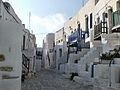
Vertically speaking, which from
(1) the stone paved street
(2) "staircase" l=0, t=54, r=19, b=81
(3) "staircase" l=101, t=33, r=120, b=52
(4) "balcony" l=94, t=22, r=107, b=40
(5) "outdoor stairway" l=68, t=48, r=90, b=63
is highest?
(4) "balcony" l=94, t=22, r=107, b=40

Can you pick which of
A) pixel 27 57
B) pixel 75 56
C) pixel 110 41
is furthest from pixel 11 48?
pixel 75 56

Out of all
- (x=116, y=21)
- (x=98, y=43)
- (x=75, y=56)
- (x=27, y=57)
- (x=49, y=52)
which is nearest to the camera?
(x=116, y=21)

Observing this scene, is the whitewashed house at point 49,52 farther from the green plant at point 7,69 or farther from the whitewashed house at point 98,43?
the green plant at point 7,69

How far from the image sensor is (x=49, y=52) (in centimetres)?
6028

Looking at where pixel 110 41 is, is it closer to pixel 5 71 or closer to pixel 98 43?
pixel 98 43

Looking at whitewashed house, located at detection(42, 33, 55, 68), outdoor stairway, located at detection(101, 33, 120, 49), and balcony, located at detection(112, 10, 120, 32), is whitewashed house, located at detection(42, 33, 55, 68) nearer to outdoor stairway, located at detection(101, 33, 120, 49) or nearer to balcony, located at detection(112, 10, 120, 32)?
balcony, located at detection(112, 10, 120, 32)

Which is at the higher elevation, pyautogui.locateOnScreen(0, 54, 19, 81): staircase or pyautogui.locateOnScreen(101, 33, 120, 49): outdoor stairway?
pyautogui.locateOnScreen(101, 33, 120, 49): outdoor stairway

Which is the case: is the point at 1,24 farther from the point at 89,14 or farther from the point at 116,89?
the point at 89,14

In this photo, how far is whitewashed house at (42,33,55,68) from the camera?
5925cm

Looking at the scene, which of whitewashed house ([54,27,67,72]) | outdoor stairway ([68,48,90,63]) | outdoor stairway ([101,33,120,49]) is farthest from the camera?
whitewashed house ([54,27,67,72])

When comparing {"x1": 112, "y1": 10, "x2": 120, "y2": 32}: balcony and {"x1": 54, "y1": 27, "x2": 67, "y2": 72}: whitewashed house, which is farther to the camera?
{"x1": 54, "y1": 27, "x2": 67, "y2": 72}: whitewashed house

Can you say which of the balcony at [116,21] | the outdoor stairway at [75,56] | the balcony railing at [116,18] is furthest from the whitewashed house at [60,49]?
the balcony railing at [116,18]

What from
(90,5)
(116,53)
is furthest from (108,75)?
(90,5)

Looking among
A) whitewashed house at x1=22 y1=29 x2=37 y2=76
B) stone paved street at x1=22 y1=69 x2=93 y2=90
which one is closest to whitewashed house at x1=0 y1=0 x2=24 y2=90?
stone paved street at x1=22 y1=69 x2=93 y2=90
